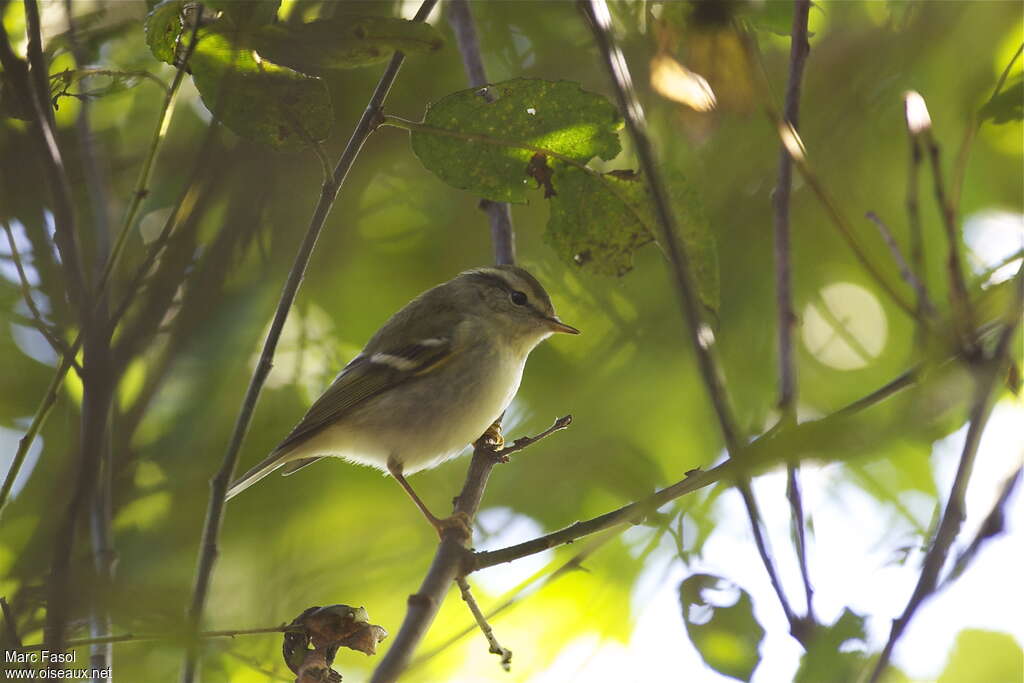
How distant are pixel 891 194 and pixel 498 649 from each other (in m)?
2.10

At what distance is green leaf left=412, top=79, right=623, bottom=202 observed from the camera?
5.96 ft

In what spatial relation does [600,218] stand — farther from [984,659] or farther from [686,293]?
[984,659]

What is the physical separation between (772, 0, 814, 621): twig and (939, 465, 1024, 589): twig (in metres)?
0.24

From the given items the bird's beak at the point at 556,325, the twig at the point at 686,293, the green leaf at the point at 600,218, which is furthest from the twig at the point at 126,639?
the bird's beak at the point at 556,325

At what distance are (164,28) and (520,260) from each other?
1.86m

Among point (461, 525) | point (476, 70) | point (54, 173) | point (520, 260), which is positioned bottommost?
point (461, 525)

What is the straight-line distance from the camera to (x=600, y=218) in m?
1.98

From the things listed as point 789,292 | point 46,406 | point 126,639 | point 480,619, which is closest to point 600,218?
point 789,292

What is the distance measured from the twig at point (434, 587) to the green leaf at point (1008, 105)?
41.9 inches

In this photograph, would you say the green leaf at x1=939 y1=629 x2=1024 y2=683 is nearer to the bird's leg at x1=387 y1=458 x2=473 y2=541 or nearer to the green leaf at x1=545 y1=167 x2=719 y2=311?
the green leaf at x1=545 y1=167 x2=719 y2=311

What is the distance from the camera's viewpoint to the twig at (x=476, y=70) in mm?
2393

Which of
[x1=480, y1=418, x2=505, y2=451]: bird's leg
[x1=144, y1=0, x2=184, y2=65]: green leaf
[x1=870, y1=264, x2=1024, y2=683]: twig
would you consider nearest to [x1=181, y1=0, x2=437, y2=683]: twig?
[x1=144, y1=0, x2=184, y2=65]: green leaf

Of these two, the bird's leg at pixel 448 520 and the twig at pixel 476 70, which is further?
the twig at pixel 476 70

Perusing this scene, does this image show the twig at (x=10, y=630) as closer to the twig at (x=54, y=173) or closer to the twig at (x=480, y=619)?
the twig at (x=54, y=173)
